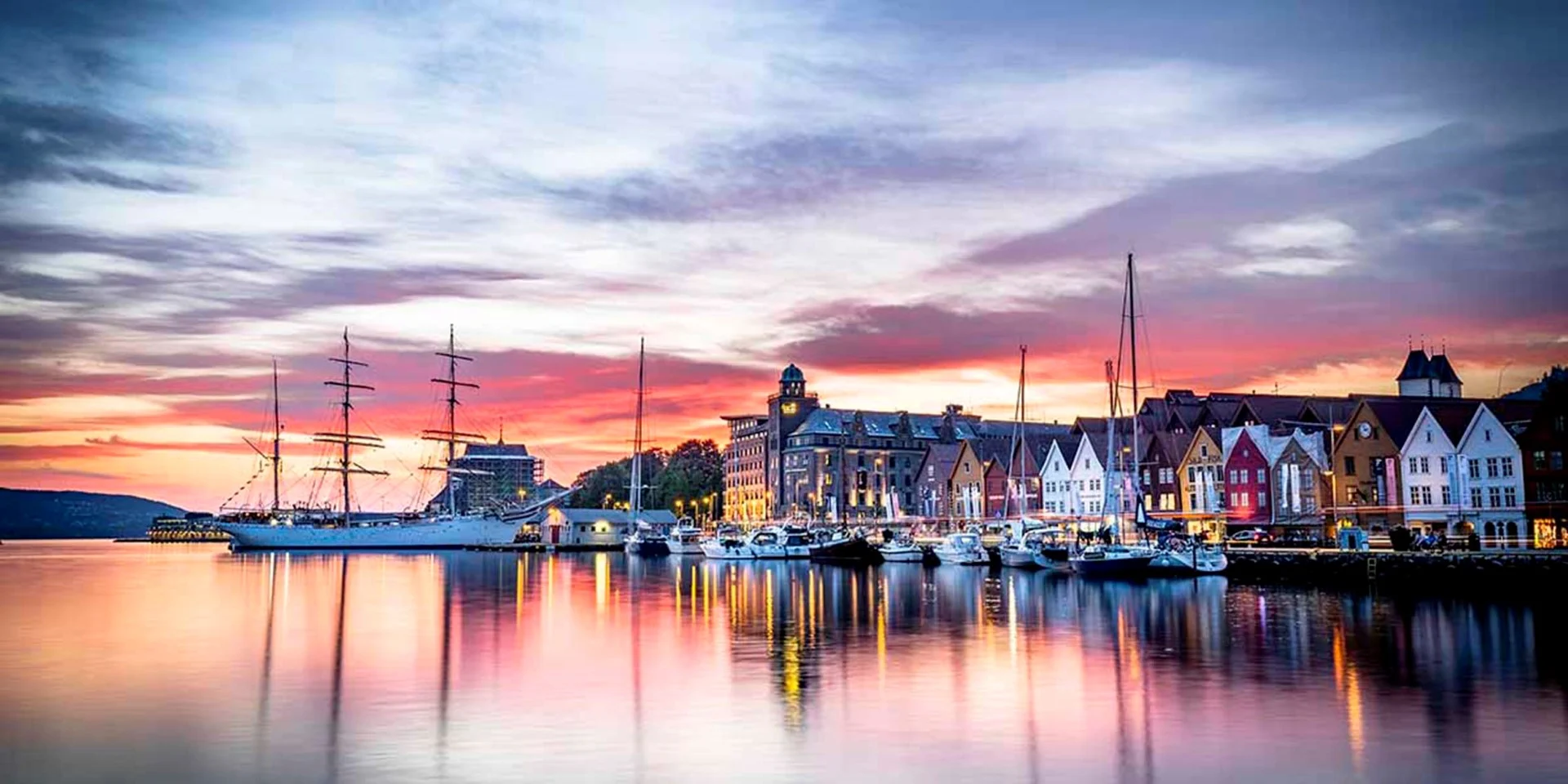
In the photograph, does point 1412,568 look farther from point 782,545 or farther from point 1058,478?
point 782,545

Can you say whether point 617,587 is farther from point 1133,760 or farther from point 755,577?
point 1133,760

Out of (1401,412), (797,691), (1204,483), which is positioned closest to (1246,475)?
(1204,483)

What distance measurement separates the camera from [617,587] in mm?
87562

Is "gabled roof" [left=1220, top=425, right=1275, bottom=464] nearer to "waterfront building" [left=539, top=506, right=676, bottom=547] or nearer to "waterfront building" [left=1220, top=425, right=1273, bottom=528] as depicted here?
"waterfront building" [left=1220, top=425, right=1273, bottom=528]

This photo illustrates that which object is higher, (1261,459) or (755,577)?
(1261,459)

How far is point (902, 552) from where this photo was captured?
119500 millimetres

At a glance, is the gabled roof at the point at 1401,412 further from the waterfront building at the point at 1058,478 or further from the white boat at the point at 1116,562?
the waterfront building at the point at 1058,478

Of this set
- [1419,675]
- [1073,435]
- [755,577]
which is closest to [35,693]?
[1419,675]

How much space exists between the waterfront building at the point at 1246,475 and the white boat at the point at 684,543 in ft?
206

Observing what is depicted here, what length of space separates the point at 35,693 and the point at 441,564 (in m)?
97.8

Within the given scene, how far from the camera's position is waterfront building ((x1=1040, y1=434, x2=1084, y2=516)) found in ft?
487

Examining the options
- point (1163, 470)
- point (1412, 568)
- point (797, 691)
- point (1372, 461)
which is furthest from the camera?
point (1163, 470)

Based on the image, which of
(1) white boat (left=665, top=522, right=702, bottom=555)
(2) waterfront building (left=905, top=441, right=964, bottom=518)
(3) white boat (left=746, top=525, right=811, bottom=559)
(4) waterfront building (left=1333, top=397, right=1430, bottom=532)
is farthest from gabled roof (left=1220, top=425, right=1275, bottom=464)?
(1) white boat (left=665, top=522, right=702, bottom=555)

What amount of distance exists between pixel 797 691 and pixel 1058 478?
11924 cm
